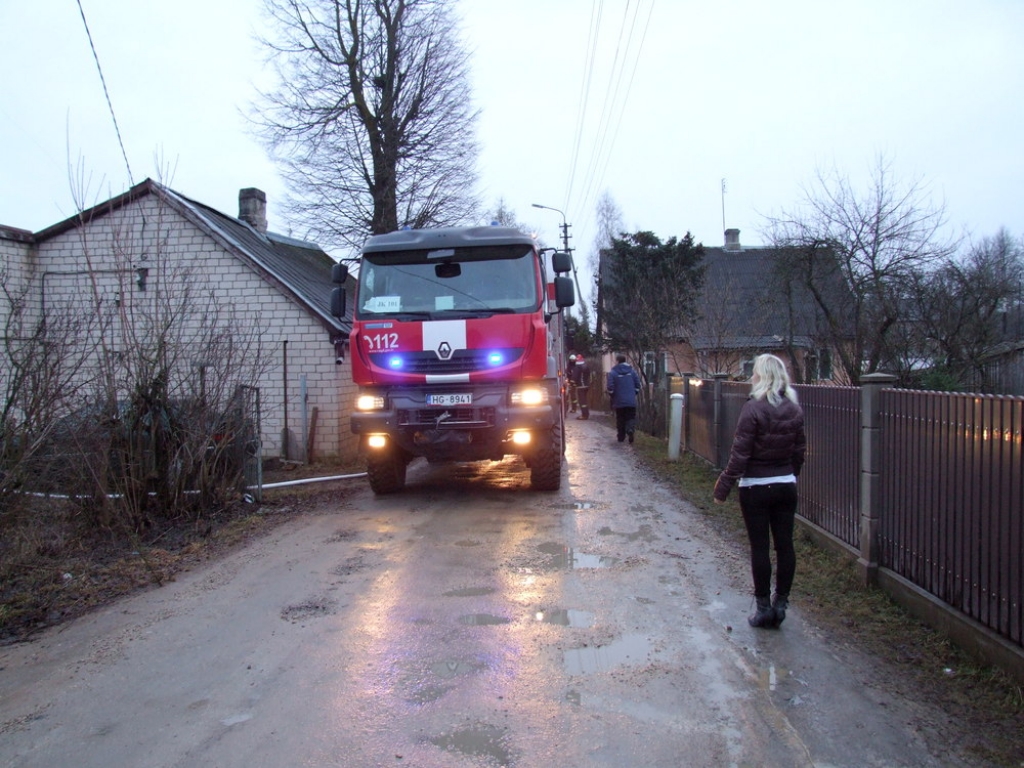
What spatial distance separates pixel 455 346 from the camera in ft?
27.2

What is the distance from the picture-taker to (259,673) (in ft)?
13.3

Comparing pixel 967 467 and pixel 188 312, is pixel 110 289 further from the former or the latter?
pixel 967 467

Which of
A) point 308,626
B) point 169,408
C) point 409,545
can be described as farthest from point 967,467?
point 169,408

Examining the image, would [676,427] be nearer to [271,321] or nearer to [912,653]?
[271,321]

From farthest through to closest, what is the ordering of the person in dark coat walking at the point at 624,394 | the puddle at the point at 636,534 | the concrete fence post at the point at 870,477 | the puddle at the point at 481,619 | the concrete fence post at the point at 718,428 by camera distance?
the person in dark coat walking at the point at 624,394, the concrete fence post at the point at 718,428, the puddle at the point at 636,534, the concrete fence post at the point at 870,477, the puddle at the point at 481,619

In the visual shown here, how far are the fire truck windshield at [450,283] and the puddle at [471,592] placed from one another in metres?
3.76

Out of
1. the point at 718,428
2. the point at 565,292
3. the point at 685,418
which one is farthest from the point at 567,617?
the point at 685,418

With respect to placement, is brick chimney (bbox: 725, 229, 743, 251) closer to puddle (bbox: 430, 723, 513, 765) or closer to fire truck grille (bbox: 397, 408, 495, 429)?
fire truck grille (bbox: 397, 408, 495, 429)

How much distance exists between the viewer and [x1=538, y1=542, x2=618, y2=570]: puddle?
600cm

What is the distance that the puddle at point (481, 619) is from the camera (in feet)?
15.4

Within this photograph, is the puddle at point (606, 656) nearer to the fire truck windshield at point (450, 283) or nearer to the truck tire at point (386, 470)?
the fire truck windshield at point (450, 283)

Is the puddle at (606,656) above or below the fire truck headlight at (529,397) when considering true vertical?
below

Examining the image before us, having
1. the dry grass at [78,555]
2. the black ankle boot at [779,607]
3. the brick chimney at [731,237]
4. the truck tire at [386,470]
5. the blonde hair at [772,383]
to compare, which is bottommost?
the dry grass at [78,555]

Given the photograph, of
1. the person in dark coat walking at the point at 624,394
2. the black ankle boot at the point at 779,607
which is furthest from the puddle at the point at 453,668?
the person in dark coat walking at the point at 624,394
